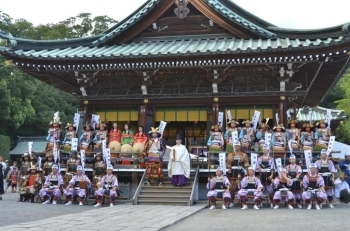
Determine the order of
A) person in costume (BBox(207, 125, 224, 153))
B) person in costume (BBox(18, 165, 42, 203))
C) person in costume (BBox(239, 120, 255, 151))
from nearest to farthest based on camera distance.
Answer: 1. person in costume (BBox(18, 165, 42, 203))
2. person in costume (BBox(207, 125, 224, 153))
3. person in costume (BBox(239, 120, 255, 151))

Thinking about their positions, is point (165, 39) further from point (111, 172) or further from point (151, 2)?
point (111, 172)

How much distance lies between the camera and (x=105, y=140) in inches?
623

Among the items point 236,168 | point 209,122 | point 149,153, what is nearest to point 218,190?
point 236,168

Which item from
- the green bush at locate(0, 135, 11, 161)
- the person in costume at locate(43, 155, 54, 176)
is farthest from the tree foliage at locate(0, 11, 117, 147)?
the person in costume at locate(43, 155, 54, 176)

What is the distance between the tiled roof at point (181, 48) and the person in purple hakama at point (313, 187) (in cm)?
451

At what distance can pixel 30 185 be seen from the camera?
15.0 m

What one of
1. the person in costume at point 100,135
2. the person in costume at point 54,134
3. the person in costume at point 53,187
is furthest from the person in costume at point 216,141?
the person in costume at point 54,134

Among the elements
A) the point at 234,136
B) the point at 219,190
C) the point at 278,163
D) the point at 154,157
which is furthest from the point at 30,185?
the point at 278,163

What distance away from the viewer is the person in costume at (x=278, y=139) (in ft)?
48.9

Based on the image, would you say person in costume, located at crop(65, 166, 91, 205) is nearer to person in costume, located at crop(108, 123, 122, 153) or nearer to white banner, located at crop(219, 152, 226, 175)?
person in costume, located at crop(108, 123, 122, 153)

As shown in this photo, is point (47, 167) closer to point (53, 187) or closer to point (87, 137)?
point (53, 187)

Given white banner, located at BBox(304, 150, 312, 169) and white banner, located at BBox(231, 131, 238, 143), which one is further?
white banner, located at BBox(231, 131, 238, 143)

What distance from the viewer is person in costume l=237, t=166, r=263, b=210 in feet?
42.8

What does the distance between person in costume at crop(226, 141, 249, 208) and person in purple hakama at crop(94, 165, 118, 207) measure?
3.87 metres
